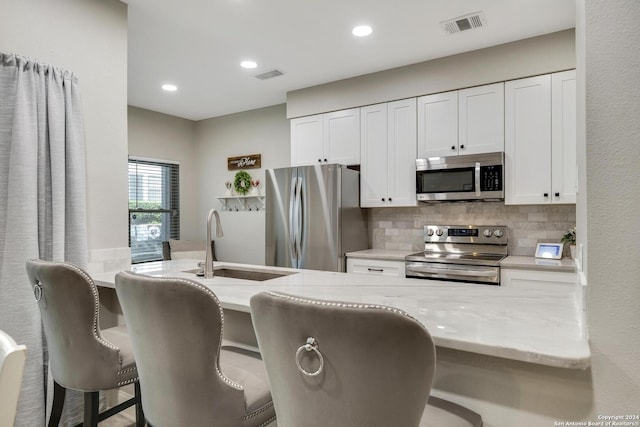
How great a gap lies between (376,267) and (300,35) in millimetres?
2102

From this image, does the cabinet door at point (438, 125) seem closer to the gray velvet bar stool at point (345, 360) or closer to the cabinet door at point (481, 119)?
the cabinet door at point (481, 119)

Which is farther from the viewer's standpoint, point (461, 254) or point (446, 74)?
point (461, 254)

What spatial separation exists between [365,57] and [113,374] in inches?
121

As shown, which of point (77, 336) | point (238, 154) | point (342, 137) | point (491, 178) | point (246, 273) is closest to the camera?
point (77, 336)

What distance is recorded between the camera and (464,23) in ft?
9.41

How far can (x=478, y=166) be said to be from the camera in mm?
3318

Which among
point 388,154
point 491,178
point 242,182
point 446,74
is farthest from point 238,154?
point 491,178

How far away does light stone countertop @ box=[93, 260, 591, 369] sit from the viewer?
3.24ft

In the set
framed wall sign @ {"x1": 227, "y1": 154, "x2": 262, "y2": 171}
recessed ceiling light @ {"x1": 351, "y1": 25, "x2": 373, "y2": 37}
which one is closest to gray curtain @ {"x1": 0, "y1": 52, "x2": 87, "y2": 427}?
recessed ceiling light @ {"x1": 351, "y1": 25, "x2": 373, "y2": 37}

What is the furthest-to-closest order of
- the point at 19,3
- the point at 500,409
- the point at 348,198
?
the point at 348,198 < the point at 19,3 < the point at 500,409

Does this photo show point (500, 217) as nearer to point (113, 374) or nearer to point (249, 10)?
point (249, 10)

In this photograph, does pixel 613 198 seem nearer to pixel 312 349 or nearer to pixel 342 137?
pixel 312 349

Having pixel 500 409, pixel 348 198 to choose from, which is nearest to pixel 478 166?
pixel 348 198

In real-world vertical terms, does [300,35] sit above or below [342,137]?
above
